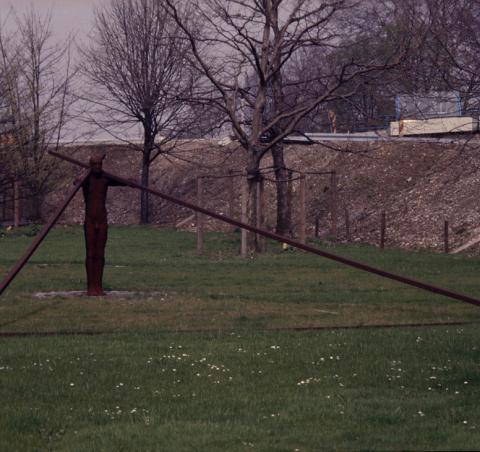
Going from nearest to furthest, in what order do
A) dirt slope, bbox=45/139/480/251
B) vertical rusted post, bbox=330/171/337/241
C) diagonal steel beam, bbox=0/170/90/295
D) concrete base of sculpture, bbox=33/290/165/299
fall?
diagonal steel beam, bbox=0/170/90/295 < concrete base of sculpture, bbox=33/290/165/299 < vertical rusted post, bbox=330/171/337/241 < dirt slope, bbox=45/139/480/251

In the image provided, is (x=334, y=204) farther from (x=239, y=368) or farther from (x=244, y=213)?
(x=239, y=368)

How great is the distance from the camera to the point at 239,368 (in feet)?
30.3

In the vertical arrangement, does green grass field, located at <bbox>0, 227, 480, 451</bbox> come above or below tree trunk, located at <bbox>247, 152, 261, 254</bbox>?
below

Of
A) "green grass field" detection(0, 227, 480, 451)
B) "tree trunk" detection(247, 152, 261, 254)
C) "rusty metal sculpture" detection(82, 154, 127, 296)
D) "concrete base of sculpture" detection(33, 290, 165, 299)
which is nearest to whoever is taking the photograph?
"green grass field" detection(0, 227, 480, 451)

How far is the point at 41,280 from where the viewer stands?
18.1m

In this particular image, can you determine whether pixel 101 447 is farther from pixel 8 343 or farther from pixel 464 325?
pixel 464 325

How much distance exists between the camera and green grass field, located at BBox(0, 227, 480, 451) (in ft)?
22.4

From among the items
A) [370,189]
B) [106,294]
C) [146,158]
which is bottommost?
[106,294]

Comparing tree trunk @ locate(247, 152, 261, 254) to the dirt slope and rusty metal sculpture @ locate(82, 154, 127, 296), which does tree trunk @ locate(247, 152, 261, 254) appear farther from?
rusty metal sculpture @ locate(82, 154, 127, 296)

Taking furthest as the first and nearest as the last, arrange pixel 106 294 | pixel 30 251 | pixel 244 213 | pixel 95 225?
pixel 244 213 < pixel 106 294 < pixel 95 225 < pixel 30 251

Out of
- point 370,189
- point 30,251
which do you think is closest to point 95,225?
point 30,251

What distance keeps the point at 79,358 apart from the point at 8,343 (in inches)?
54.8

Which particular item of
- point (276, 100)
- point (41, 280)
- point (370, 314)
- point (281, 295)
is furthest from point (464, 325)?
point (276, 100)

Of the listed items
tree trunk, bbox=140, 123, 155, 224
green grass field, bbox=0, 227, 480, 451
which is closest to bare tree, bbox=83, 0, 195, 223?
tree trunk, bbox=140, 123, 155, 224
